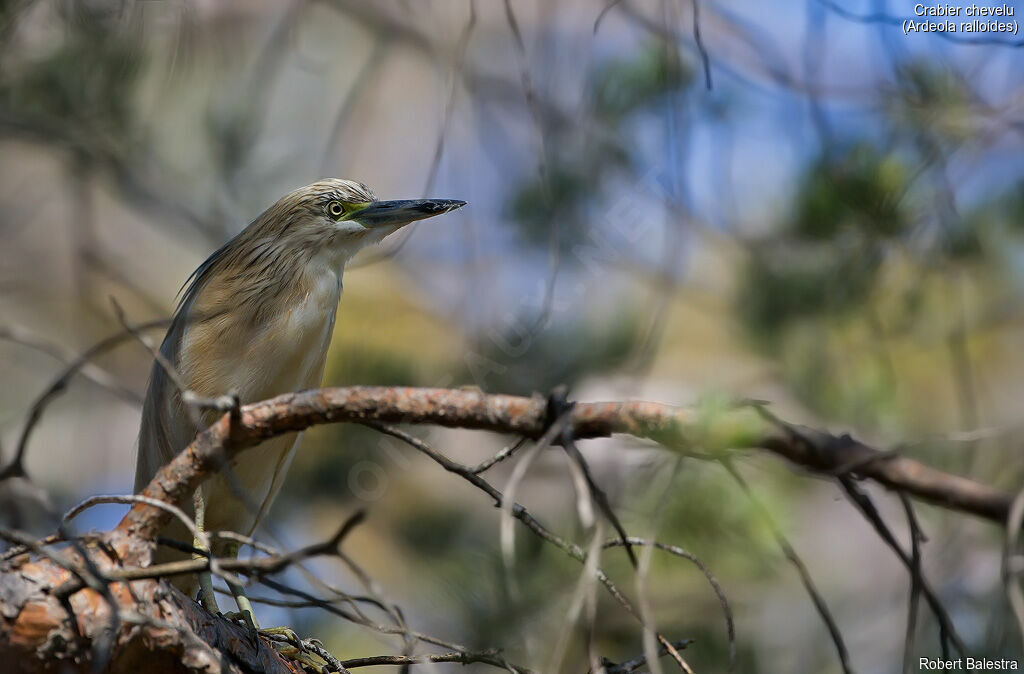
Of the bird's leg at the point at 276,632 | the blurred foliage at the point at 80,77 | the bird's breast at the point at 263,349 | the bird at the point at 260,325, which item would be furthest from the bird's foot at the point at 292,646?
the blurred foliage at the point at 80,77

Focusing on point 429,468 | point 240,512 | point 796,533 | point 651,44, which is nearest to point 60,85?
point 240,512

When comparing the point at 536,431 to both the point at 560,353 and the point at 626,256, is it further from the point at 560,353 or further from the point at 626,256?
the point at 626,256

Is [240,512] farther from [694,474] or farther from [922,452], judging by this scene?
[922,452]

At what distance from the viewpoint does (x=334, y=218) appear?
245 cm

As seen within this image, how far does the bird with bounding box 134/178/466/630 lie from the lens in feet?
7.04

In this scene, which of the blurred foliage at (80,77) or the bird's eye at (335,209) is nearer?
the bird's eye at (335,209)

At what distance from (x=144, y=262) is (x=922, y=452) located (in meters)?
4.76

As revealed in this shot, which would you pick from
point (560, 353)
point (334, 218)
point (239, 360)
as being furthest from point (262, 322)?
point (560, 353)

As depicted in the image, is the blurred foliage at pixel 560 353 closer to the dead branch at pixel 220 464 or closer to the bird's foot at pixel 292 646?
the bird's foot at pixel 292 646

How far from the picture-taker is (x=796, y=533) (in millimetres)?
2574

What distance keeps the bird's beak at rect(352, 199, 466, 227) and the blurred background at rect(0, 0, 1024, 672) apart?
10 centimetres

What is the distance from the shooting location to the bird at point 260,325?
7.04 feet

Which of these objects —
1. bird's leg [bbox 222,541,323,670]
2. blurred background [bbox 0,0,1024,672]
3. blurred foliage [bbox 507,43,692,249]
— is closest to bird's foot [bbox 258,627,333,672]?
bird's leg [bbox 222,541,323,670]

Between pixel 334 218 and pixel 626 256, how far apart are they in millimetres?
2527
